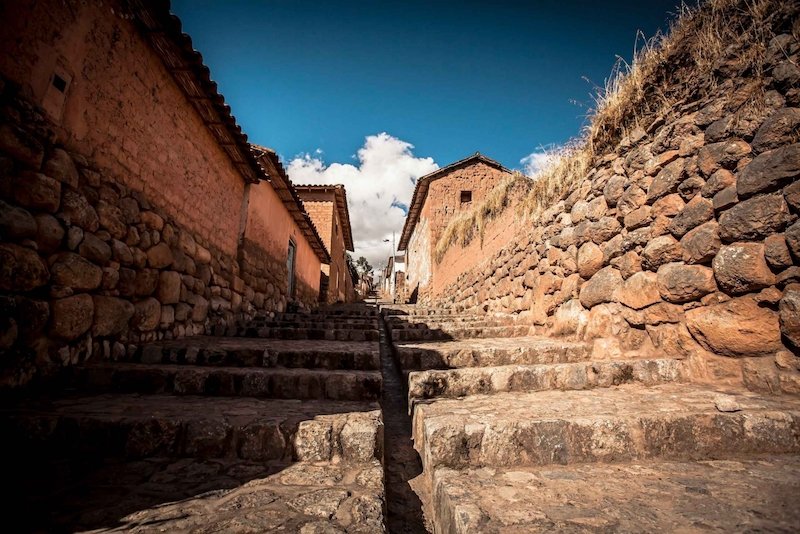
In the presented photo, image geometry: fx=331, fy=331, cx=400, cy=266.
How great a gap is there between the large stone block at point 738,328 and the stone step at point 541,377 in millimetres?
288

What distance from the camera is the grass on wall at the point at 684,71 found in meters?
2.33

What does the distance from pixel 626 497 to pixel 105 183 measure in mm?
4196

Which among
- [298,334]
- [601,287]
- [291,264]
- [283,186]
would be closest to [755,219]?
[601,287]

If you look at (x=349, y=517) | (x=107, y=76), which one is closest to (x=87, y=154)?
(x=107, y=76)

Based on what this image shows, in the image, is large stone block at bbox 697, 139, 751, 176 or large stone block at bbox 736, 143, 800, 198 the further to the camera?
large stone block at bbox 697, 139, 751, 176

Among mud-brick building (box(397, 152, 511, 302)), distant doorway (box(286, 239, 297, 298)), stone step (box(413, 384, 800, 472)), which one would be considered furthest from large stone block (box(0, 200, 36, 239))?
mud-brick building (box(397, 152, 511, 302))

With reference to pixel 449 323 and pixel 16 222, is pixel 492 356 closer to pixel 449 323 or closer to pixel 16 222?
pixel 449 323

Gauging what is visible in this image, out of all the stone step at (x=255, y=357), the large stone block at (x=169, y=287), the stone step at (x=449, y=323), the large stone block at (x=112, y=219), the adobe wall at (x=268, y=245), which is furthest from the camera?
the adobe wall at (x=268, y=245)

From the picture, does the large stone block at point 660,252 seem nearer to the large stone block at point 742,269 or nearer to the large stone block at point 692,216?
the large stone block at point 692,216

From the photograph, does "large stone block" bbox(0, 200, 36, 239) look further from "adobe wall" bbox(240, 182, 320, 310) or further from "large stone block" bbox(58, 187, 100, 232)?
"adobe wall" bbox(240, 182, 320, 310)

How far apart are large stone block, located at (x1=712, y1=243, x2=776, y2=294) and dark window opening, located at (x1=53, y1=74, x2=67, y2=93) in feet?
16.4

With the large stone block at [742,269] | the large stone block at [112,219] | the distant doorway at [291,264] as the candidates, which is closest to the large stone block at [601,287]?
the large stone block at [742,269]

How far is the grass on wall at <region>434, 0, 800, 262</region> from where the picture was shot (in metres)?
2.33

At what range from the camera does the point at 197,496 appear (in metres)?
1.47
